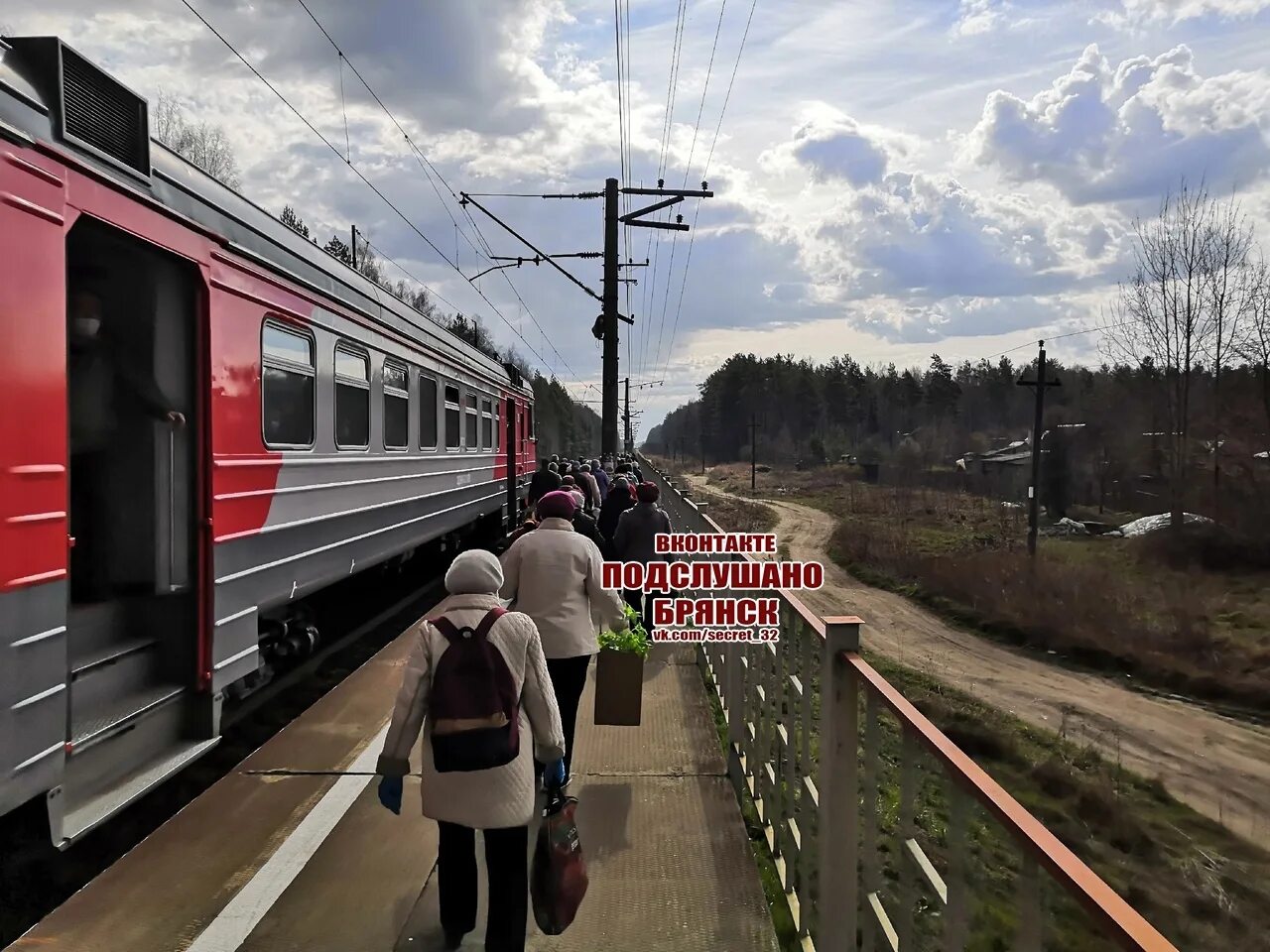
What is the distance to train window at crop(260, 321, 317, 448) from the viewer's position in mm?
6184

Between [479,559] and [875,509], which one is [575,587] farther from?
[875,509]

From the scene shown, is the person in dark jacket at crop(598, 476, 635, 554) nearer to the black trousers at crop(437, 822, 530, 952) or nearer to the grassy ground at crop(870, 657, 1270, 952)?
the grassy ground at crop(870, 657, 1270, 952)

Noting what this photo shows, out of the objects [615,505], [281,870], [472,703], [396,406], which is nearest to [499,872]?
[472,703]

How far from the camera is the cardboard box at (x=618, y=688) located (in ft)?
19.5

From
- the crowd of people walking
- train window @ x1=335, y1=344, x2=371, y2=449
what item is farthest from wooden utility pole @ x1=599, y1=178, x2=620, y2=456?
the crowd of people walking

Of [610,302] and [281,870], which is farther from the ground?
[610,302]

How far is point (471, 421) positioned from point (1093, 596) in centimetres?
1922

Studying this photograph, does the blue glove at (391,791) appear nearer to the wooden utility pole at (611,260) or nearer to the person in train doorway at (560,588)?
the person in train doorway at (560,588)

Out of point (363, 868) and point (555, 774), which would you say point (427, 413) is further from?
point (555, 774)

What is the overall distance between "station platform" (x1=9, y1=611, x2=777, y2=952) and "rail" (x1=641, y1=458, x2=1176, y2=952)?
0.35 m

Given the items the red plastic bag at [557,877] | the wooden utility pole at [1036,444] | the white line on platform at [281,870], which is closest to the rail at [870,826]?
the red plastic bag at [557,877]

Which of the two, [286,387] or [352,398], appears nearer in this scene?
[286,387]

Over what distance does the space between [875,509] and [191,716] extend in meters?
47.3

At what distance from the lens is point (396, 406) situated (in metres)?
9.73
